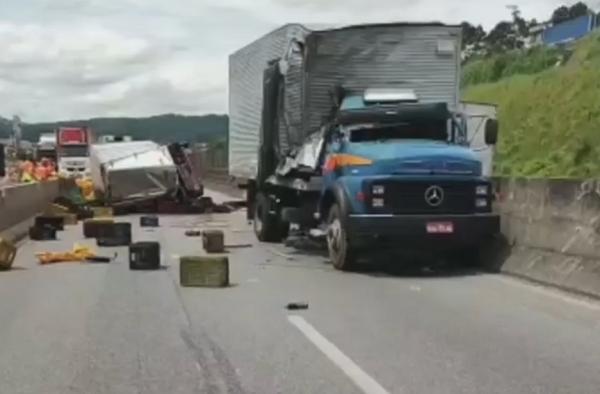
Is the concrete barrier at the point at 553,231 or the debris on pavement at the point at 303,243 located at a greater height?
the concrete barrier at the point at 553,231

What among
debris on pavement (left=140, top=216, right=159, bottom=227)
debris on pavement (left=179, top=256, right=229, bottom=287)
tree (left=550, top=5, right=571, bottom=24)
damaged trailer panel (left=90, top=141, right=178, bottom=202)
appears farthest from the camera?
tree (left=550, top=5, right=571, bottom=24)

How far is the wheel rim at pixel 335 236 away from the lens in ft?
53.1

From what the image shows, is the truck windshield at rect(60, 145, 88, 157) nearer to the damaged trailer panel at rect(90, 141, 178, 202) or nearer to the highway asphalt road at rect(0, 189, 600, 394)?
the damaged trailer panel at rect(90, 141, 178, 202)

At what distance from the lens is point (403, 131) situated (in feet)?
56.3

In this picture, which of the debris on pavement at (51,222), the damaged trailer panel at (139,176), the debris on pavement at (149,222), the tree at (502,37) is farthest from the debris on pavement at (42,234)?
the tree at (502,37)

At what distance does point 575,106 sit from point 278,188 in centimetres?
1800

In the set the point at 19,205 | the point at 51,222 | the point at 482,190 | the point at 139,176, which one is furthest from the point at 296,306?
the point at 139,176

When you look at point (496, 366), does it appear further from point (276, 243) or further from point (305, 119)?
point (276, 243)

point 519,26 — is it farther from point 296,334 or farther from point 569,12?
point 296,334

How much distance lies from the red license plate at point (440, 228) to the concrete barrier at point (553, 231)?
3.23ft

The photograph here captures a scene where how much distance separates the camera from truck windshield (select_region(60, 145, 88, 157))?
212 feet

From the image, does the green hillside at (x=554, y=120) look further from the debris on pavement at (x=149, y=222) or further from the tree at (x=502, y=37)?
the tree at (x=502, y=37)

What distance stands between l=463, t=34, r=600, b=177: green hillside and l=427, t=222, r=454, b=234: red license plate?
13.9m

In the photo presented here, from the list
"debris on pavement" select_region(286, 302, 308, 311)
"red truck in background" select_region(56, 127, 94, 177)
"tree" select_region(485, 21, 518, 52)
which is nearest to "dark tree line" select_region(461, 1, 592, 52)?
"tree" select_region(485, 21, 518, 52)
